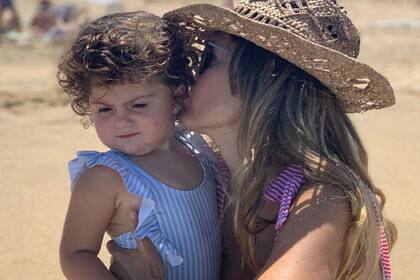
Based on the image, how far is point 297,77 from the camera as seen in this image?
2.72m

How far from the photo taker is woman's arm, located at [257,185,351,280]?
2467mm

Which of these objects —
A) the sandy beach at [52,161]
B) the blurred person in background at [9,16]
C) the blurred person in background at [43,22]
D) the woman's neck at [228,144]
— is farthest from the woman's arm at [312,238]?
the blurred person in background at [9,16]

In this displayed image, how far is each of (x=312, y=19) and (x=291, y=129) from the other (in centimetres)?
34

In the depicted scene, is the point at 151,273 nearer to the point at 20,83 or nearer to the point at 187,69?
the point at 187,69

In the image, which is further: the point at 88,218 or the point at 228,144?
the point at 228,144

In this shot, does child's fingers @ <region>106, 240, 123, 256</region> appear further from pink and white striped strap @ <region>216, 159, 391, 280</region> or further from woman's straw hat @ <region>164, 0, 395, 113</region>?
woman's straw hat @ <region>164, 0, 395, 113</region>

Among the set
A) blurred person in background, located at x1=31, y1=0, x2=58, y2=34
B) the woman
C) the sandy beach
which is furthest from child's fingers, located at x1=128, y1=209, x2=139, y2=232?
blurred person in background, located at x1=31, y1=0, x2=58, y2=34

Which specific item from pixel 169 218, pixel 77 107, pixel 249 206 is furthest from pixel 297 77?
pixel 77 107

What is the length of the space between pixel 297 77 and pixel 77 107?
2.67 ft

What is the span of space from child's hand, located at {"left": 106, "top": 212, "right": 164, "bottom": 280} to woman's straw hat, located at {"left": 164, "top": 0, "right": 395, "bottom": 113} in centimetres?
66

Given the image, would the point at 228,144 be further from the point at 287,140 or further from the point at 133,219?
the point at 133,219

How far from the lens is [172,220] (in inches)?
109

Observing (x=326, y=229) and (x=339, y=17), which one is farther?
(x=339, y=17)

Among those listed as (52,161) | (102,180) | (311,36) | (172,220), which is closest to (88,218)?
(102,180)
